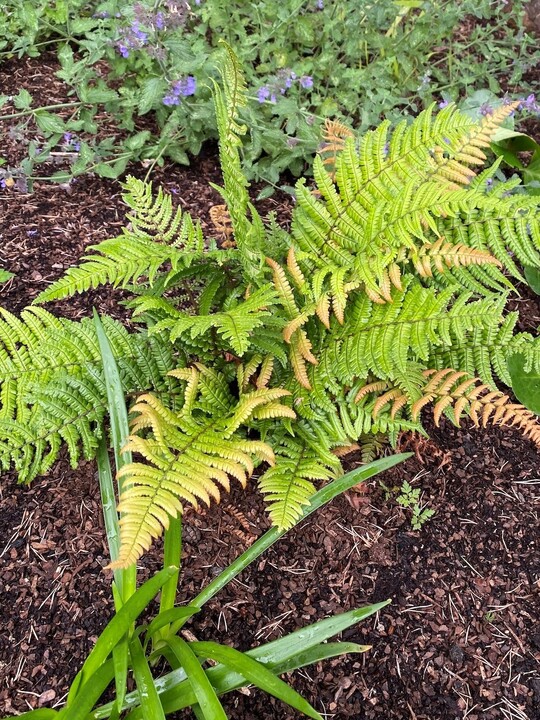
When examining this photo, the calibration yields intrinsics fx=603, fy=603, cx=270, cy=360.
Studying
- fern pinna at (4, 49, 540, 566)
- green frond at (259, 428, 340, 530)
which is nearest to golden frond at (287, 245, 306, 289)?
fern pinna at (4, 49, 540, 566)

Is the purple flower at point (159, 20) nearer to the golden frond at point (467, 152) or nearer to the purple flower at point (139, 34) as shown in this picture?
the purple flower at point (139, 34)

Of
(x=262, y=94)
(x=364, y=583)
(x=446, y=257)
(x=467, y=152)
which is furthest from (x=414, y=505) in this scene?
(x=262, y=94)

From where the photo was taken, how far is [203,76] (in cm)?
263

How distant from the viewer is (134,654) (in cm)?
144

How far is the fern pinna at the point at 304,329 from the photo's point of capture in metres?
1.66

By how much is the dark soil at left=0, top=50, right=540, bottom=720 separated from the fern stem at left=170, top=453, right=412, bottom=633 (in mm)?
224

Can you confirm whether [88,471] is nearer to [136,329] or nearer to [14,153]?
[136,329]

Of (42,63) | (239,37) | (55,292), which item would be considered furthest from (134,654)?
(42,63)

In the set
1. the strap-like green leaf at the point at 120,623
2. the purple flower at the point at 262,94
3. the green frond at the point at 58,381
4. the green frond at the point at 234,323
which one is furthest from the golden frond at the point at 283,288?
the purple flower at the point at 262,94

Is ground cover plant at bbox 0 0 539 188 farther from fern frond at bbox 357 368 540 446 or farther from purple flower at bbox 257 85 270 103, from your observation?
fern frond at bbox 357 368 540 446

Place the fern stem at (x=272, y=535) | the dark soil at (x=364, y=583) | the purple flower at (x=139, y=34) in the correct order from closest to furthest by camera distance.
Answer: the fern stem at (x=272, y=535)
the dark soil at (x=364, y=583)
the purple flower at (x=139, y=34)

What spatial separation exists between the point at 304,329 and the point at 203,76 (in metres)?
1.36

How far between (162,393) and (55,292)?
1.46 feet

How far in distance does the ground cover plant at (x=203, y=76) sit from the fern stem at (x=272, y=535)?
1525 millimetres
